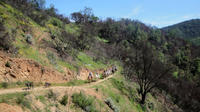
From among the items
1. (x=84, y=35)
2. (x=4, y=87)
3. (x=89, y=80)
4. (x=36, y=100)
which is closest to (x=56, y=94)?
(x=36, y=100)

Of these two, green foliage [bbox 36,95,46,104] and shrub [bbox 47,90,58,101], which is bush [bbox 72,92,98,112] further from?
green foliage [bbox 36,95,46,104]

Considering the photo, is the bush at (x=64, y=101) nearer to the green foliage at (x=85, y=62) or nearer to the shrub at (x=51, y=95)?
the shrub at (x=51, y=95)

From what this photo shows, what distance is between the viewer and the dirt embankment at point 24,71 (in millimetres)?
10672

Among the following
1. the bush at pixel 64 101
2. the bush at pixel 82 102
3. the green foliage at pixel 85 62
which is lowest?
the bush at pixel 82 102

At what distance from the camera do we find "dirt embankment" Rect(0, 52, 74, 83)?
420 inches

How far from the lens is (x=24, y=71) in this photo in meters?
11.9

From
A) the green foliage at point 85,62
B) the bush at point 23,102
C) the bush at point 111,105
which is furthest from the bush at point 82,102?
the green foliage at point 85,62

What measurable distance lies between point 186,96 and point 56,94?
40.3 m

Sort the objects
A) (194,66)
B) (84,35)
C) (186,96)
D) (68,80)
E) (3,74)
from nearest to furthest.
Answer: (3,74), (68,80), (84,35), (186,96), (194,66)

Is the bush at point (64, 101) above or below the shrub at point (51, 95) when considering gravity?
below

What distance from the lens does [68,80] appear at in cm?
1531

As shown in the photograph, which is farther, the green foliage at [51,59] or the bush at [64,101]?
the green foliage at [51,59]

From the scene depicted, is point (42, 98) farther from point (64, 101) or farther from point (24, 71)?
point (24, 71)

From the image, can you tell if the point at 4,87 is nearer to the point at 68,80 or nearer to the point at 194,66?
the point at 68,80
